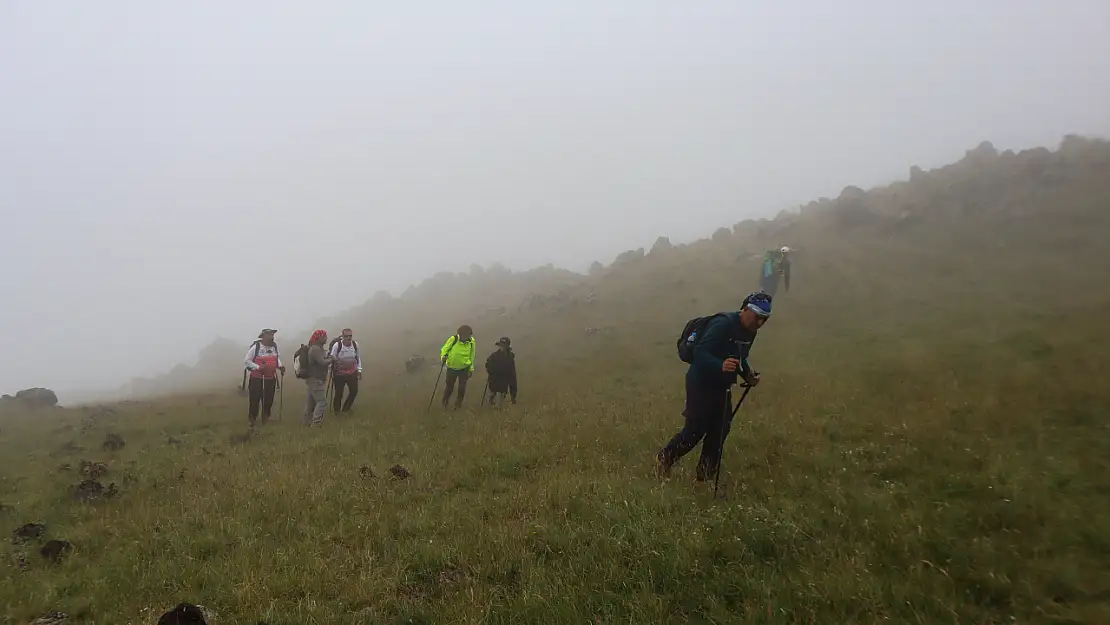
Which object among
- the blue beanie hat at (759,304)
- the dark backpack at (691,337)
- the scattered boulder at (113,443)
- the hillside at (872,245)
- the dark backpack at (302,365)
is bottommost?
the scattered boulder at (113,443)

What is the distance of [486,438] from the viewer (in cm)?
1170

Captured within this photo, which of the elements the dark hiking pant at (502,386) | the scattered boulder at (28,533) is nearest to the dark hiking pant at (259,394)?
the dark hiking pant at (502,386)

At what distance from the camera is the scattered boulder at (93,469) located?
1142 cm

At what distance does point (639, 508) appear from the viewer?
252 inches

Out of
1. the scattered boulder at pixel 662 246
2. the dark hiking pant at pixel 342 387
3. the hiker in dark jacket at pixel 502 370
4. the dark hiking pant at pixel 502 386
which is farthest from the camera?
the scattered boulder at pixel 662 246

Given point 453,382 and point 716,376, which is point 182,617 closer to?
point 716,376

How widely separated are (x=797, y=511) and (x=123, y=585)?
23.4ft

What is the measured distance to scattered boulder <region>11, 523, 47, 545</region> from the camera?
774 cm

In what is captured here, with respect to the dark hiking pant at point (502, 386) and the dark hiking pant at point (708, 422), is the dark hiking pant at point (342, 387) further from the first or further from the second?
the dark hiking pant at point (708, 422)

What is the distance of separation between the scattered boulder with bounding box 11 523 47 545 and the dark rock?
17.1 feet

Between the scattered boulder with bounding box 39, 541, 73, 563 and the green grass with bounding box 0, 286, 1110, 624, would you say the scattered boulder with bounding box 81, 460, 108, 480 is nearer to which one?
the green grass with bounding box 0, 286, 1110, 624

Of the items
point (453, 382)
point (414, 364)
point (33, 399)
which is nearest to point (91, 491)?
point (453, 382)

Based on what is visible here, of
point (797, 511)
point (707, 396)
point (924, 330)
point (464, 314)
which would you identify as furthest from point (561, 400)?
point (464, 314)

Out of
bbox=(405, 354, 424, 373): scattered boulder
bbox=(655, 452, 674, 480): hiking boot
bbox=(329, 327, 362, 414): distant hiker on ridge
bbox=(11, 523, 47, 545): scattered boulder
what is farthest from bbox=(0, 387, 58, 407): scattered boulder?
bbox=(655, 452, 674, 480): hiking boot
